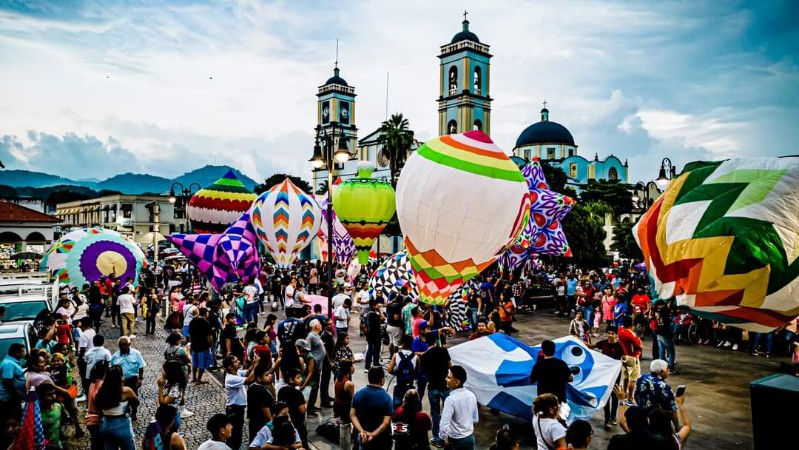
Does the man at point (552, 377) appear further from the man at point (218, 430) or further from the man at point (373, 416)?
the man at point (218, 430)

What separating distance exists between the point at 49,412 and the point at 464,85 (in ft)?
186

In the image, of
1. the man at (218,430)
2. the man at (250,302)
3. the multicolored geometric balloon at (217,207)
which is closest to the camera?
the man at (218,430)

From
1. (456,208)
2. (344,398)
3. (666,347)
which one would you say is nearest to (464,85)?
(456,208)

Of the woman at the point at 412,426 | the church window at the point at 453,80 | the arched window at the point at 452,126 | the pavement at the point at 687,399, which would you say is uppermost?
the church window at the point at 453,80

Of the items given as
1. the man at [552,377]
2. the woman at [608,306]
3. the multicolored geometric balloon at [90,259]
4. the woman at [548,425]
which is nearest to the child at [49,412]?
the woman at [548,425]

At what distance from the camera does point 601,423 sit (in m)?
8.36

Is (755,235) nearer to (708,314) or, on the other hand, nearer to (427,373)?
(708,314)

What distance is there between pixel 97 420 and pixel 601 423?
23.9 feet

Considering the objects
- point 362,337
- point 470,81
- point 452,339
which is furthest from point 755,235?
point 470,81

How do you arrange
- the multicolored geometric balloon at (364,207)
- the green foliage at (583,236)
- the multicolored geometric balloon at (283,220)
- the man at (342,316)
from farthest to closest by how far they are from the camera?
the green foliage at (583,236)
the multicolored geometric balloon at (364,207)
the multicolored geometric balloon at (283,220)
the man at (342,316)

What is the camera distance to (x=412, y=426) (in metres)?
5.56

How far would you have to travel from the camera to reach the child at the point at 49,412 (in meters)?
6.21

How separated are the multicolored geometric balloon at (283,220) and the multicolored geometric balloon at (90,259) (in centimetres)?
481

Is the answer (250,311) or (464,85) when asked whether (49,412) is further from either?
(464,85)
